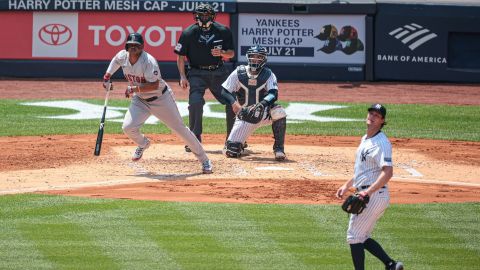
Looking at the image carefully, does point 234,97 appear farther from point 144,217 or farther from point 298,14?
point 298,14

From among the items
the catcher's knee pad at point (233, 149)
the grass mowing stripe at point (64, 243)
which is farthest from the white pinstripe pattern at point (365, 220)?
the catcher's knee pad at point (233, 149)

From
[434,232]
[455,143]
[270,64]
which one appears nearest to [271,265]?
[434,232]

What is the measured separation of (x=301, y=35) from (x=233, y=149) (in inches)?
397

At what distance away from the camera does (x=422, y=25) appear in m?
25.2

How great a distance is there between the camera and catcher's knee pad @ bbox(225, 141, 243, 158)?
15.7 metres

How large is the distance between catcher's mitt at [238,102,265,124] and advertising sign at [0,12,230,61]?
33.1 feet

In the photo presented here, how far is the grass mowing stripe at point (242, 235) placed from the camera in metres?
9.63

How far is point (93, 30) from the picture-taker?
83.0 feet

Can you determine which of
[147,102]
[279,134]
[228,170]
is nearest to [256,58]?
[279,134]

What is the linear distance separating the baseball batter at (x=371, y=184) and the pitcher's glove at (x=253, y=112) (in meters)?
6.12

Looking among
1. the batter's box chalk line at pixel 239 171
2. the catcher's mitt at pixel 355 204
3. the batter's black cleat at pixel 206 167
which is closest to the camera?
the catcher's mitt at pixel 355 204

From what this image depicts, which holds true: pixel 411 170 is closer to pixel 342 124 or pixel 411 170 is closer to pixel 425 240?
pixel 425 240

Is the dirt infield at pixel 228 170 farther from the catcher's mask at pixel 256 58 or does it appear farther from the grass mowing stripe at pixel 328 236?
the catcher's mask at pixel 256 58

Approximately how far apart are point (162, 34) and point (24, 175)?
38.2 ft
